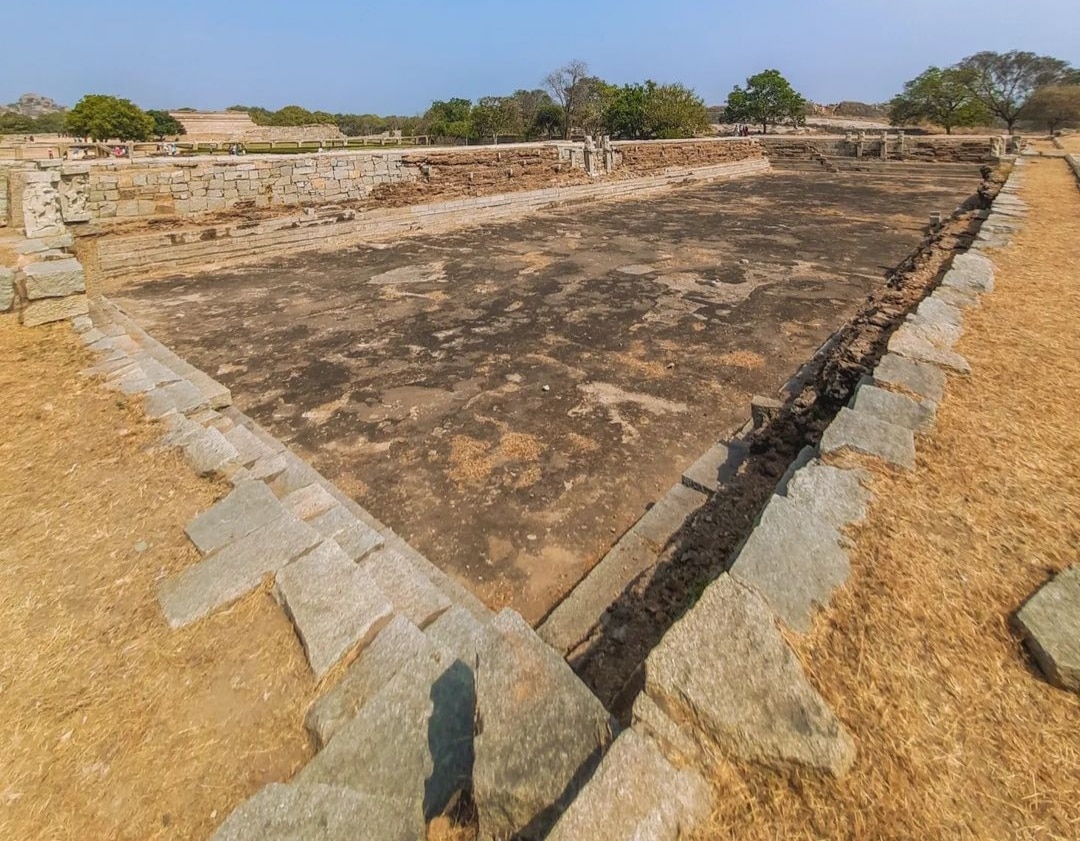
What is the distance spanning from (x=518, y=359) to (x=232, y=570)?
3347 millimetres

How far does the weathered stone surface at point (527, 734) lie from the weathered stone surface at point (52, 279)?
17.5ft

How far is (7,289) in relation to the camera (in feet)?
14.7

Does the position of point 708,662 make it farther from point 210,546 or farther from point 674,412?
point 674,412

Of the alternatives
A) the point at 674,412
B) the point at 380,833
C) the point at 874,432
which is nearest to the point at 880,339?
the point at 674,412

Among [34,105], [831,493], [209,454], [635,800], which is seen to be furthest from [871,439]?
[34,105]

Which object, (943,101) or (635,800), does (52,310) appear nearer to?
(635,800)

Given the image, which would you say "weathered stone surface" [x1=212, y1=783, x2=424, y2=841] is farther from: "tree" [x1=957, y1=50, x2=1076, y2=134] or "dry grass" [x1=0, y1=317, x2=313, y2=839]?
"tree" [x1=957, y1=50, x2=1076, y2=134]

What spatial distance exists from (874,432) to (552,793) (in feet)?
6.93

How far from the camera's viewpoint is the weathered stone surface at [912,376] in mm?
2768

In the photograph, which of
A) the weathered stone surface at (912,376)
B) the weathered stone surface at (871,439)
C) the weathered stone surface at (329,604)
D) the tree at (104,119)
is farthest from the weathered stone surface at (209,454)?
the tree at (104,119)

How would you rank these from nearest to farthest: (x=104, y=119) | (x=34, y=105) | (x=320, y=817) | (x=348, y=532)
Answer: (x=320, y=817), (x=348, y=532), (x=104, y=119), (x=34, y=105)

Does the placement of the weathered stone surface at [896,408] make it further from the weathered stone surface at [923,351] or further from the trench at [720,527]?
the weathered stone surface at [923,351]

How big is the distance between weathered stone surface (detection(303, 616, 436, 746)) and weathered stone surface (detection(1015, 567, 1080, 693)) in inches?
69.1

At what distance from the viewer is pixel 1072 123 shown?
3331cm
